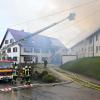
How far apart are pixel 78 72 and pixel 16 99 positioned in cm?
1942

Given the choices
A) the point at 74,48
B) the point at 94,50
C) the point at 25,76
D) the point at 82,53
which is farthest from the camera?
the point at 74,48

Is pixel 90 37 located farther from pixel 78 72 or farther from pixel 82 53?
pixel 78 72

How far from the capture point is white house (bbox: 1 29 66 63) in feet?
198

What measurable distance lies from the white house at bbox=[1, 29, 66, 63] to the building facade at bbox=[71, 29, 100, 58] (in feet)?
26.6

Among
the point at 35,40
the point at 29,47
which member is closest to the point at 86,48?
the point at 35,40

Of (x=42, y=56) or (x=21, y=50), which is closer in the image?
(x=21, y=50)

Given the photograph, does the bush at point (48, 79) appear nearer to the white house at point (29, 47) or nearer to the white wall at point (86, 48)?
the white wall at point (86, 48)

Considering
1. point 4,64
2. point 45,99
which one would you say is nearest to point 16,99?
point 45,99

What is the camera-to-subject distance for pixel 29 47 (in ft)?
202

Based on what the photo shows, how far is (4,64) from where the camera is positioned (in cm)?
2636

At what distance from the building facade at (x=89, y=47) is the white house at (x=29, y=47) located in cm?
812

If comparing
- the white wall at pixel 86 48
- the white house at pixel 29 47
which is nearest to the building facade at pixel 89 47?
the white wall at pixel 86 48

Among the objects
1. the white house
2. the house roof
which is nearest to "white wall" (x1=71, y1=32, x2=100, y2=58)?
the white house

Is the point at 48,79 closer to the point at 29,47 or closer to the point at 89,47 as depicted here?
the point at 89,47
